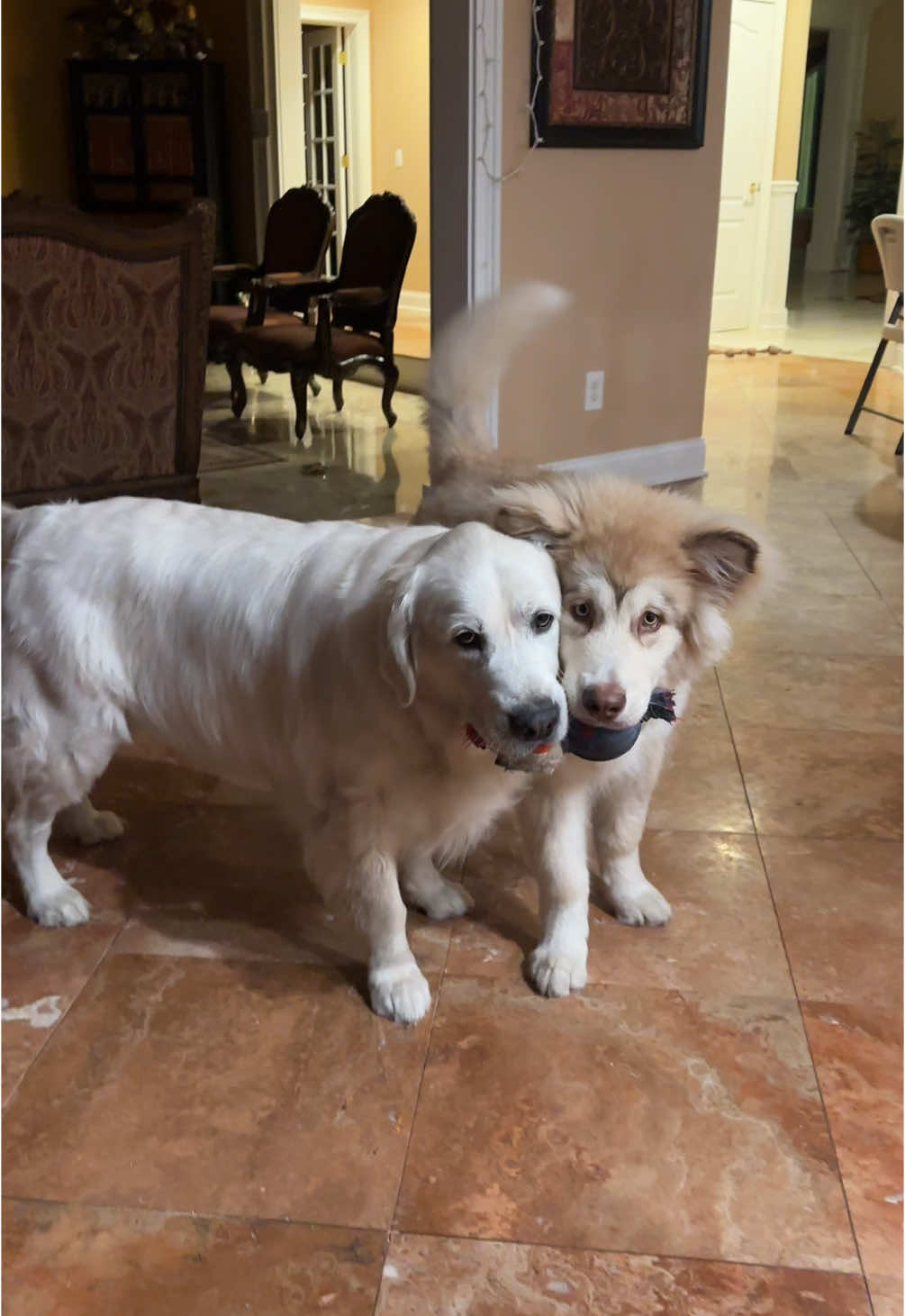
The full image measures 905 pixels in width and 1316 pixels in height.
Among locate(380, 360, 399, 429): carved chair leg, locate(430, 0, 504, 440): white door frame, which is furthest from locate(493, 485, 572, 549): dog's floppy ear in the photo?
locate(380, 360, 399, 429): carved chair leg

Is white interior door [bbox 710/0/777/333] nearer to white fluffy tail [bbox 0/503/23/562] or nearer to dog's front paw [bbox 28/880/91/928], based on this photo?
white fluffy tail [bbox 0/503/23/562]

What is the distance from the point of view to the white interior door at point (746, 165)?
8.12 m

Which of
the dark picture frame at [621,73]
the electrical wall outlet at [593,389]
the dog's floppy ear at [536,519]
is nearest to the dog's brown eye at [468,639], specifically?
the dog's floppy ear at [536,519]

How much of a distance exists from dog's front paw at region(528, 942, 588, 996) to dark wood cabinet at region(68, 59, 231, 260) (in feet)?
23.9

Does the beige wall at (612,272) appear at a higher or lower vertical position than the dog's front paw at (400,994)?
higher

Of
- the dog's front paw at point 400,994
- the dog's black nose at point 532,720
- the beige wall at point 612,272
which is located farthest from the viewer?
the beige wall at point 612,272

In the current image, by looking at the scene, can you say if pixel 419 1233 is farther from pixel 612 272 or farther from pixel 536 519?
pixel 612 272

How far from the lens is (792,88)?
8.42 metres

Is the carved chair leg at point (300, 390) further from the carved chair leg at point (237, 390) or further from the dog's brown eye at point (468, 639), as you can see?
the dog's brown eye at point (468, 639)

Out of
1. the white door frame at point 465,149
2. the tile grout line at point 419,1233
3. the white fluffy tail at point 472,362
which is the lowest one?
the tile grout line at point 419,1233

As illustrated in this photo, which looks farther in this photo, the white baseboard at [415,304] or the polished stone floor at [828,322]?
the white baseboard at [415,304]

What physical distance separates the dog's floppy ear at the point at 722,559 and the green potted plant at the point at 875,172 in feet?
39.6

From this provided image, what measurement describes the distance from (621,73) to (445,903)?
10.3ft

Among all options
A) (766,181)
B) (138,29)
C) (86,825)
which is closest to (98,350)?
(86,825)
